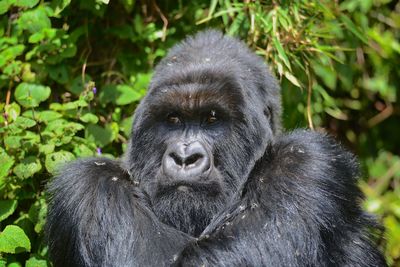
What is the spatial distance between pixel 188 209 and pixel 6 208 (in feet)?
3.74

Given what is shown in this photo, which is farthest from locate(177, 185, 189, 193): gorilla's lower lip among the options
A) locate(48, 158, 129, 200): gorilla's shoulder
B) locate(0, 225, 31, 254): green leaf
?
locate(0, 225, 31, 254): green leaf

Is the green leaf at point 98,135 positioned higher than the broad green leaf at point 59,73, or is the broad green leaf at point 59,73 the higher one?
the broad green leaf at point 59,73

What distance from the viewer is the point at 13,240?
11.7ft

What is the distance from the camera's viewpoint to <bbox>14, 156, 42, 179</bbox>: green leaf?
152 inches

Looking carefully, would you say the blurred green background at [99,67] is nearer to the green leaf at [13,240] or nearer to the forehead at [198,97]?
the green leaf at [13,240]

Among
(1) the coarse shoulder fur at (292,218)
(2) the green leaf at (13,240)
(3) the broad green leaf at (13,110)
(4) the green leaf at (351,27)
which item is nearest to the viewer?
(1) the coarse shoulder fur at (292,218)

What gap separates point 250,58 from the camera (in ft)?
12.3

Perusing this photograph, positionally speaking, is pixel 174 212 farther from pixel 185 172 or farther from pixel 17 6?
pixel 17 6

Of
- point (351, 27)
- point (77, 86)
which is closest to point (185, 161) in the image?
point (77, 86)

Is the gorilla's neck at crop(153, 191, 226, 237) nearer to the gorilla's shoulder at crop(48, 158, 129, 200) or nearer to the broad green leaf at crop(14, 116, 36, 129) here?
the gorilla's shoulder at crop(48, 158, 129, 200)

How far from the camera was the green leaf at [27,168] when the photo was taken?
386 cm

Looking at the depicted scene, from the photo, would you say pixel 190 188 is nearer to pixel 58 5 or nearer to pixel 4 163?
pixel 4 163

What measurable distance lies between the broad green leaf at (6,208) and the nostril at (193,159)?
115 cm

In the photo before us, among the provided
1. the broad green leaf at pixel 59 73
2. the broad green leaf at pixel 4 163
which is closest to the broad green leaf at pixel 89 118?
the broad green leaf at pixel 59 73
